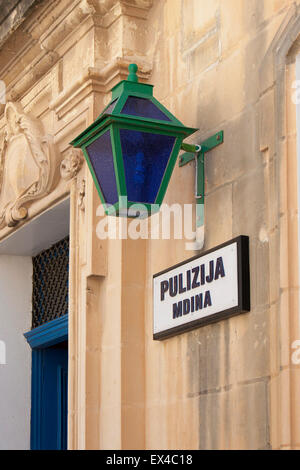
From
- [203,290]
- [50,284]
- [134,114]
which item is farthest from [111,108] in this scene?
[50,284]

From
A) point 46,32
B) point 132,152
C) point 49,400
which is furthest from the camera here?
point 49,400

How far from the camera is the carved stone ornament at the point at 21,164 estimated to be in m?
7.53

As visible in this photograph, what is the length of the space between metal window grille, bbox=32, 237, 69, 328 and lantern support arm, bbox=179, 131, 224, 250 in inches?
103

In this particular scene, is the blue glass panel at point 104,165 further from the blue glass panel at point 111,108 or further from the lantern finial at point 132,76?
the lantern finial at point 132,76

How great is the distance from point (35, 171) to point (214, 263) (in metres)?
2.56

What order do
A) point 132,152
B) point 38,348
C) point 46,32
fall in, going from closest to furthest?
point 132,152 < point 46,32 < point 38,348

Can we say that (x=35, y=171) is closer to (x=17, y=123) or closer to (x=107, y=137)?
(x=17, y=123)

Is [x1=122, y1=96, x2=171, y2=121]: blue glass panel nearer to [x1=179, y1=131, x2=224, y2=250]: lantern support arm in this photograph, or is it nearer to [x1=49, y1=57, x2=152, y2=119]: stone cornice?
[x1=179, y1=131, x2=224, y2=250]: lantern support arm

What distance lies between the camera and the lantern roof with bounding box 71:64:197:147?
17.6ft

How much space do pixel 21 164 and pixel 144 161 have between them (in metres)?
2.60

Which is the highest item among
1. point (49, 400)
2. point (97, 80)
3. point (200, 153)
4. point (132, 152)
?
point (97, 80)

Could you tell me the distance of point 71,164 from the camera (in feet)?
23.1

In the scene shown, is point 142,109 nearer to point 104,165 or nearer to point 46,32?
point 104,165

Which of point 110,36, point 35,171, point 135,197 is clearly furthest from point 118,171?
point 35,171
